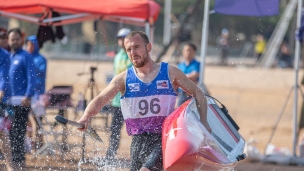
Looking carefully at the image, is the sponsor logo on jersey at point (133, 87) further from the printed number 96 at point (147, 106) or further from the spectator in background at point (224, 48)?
the spectator in background at point (224, 48)

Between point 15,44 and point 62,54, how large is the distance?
28.3 meters

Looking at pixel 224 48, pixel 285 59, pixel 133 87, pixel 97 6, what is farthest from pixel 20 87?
pixel 224 48

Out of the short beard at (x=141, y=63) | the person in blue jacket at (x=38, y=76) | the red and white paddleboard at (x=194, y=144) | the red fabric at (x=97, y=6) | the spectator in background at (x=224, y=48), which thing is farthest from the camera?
the spectator in background at (x=224, y=48)

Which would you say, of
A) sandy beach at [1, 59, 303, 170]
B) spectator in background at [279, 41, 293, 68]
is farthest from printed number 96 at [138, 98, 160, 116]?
spectator in background at [279, 41, 293, 68]

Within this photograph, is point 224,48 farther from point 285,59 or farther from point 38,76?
point 38,76

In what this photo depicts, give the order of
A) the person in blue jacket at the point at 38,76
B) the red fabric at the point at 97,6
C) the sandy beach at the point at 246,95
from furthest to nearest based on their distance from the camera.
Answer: the sandy beach at the point at 246,95 → the person in blue jacket at the point at 38,76 → the red fabric at the point at 97,6

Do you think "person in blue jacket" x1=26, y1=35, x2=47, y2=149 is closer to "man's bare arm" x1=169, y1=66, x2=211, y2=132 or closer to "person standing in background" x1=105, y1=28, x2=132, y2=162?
"person standing in background" x1=105, y1=28, x2=132, y2=162

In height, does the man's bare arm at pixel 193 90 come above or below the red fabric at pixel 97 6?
below

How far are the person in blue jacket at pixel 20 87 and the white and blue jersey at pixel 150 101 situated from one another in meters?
2.93

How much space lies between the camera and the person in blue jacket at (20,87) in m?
9.36

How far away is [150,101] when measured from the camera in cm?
664

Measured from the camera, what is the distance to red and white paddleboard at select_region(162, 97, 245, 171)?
6145 millimetres

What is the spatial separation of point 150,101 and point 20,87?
10.8 feet

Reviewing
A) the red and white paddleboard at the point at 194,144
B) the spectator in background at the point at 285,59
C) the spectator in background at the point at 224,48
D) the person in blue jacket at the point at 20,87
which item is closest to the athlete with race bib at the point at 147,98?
the red and white paddleboard at the point at 194,144
